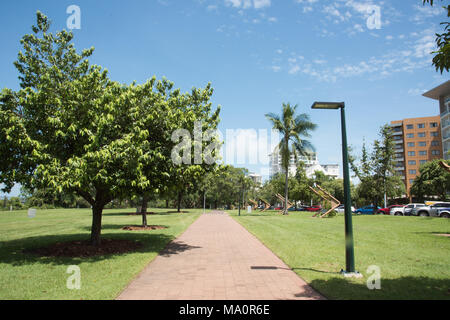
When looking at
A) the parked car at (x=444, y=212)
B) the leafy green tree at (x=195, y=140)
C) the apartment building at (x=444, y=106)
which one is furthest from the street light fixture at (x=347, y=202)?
the apartment building at (x=444, y=106)

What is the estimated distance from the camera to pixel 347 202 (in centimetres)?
732

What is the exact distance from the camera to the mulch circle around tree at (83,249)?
32.0 ft

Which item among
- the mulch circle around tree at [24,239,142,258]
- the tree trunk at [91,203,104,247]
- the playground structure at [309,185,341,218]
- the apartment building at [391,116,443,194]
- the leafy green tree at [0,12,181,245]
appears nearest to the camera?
the leafy green tree at [0,12,181,245]

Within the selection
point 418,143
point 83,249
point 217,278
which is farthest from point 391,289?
point 418,143

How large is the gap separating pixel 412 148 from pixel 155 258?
306 ft

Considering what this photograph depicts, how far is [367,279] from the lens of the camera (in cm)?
662

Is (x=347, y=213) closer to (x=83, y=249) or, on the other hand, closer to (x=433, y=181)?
(x=83, y=249)

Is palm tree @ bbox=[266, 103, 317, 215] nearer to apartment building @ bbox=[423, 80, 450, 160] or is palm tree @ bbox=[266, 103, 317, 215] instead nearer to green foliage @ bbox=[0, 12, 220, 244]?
green foliage @ bbox=[0, 12, 220, 244]

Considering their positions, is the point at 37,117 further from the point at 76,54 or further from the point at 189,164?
the point at 189,164

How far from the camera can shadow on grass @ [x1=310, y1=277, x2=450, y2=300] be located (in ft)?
17.8

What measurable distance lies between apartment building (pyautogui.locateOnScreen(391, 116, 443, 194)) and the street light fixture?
85.7m

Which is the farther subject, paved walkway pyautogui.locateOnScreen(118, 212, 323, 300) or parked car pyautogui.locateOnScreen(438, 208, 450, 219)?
parked car pyautogui.locateOnScreen(438, 208, 450, 219)

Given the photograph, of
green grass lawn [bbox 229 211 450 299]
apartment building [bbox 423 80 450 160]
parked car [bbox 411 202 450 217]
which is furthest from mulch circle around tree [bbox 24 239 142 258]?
apartment building [bbox 423 80 450 160]
